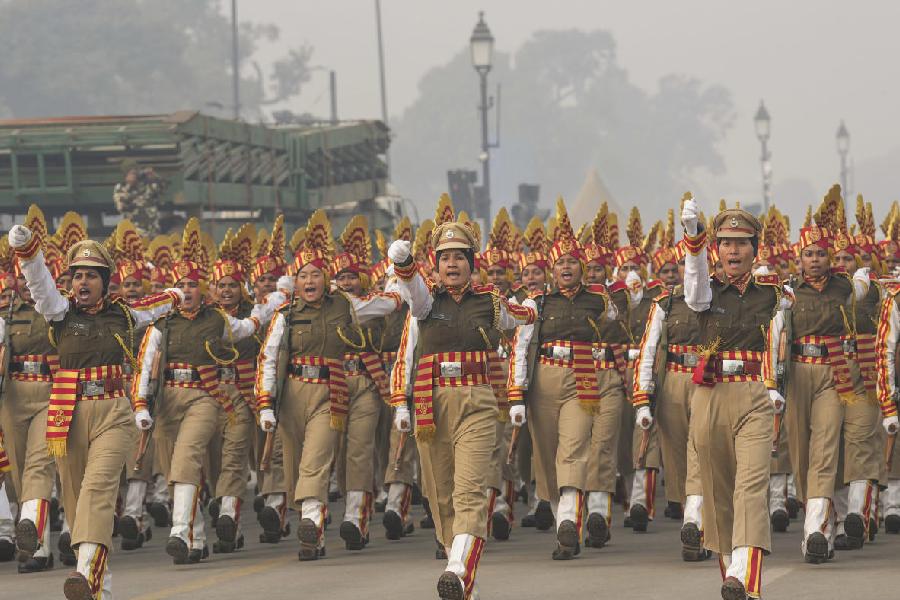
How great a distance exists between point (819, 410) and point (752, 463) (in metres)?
3.06

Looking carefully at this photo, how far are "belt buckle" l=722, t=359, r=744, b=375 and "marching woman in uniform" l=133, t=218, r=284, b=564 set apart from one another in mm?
4386

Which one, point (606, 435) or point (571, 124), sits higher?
point (571, 124)

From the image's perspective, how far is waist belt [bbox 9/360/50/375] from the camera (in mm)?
14086

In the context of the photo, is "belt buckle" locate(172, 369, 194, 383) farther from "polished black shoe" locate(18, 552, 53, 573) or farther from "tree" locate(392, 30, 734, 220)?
"tree" locate(392, 30, 734, 220)

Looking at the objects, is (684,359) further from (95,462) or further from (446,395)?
(95,462)

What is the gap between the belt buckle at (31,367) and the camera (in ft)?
46.2

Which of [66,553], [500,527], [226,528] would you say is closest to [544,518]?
[500,527]

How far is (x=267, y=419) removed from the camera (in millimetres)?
13805

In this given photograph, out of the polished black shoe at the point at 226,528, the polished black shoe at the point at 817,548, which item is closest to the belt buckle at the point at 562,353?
the polished black shoe at the point at 817,548

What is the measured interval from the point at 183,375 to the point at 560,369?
2.62 m

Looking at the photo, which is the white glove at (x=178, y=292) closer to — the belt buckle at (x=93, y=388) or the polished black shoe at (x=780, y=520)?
the belt buckle at (x=93, y=388)

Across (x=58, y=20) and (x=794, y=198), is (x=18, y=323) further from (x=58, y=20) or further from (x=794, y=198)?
(x=794, y=198)

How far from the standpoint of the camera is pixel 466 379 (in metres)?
11.6

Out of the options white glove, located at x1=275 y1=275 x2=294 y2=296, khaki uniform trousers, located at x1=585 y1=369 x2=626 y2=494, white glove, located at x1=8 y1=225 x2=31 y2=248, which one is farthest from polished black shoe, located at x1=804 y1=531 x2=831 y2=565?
white glove, located at x1=8 y1=225 x2=31 y2=248
